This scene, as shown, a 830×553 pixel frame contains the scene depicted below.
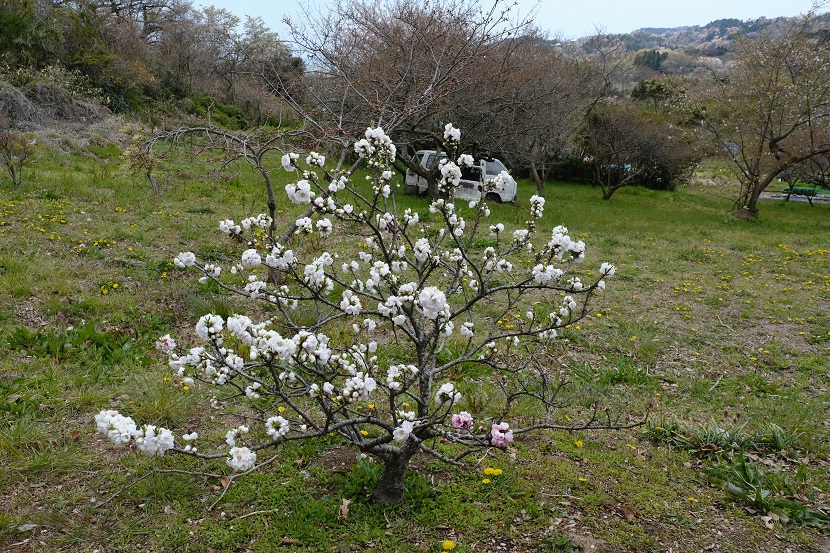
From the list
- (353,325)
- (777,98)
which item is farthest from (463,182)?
(353,325)

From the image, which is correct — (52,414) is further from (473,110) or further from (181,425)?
(473,110)

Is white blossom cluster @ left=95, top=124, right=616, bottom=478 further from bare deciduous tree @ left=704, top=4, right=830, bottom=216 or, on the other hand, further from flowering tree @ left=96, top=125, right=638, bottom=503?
bare deciduous tree @ left=704, top=4, right=830, bottom=216

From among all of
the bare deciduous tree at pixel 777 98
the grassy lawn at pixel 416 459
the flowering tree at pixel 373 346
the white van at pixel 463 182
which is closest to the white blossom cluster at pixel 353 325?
the flowering tree at pixel 373 346

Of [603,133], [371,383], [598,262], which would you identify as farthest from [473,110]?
[371,383]

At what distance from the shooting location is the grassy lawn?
279 cm

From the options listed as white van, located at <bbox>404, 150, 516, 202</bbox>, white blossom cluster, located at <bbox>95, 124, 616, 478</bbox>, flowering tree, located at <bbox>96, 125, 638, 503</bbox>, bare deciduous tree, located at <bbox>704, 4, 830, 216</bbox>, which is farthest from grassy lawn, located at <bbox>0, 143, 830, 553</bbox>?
bare deciduous tree, located at <bbox>704, 4, 830, 216</bbox>

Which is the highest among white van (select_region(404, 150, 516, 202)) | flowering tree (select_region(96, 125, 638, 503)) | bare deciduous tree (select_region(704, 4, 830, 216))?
bare deciduous tree (select_region(704, 4, 830, 216))

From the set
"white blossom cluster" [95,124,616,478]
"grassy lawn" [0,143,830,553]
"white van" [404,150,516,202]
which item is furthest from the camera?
"white van" [404,150,516,202]

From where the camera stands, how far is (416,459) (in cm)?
344

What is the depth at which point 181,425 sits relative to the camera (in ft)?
11.8

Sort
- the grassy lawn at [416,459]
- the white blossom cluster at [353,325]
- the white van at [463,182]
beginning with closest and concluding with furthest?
the white blossom cluster at [353,325] → the grassy lawn at [416,459] → the white van at [463,182]

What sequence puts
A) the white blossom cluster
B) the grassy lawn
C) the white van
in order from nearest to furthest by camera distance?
1. the white blossom cluster
2. the grassy lawn
3. the white van

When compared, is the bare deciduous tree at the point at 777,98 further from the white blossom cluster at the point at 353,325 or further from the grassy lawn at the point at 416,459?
the white blossom cluster at the point at 353,325

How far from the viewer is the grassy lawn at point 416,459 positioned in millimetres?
2793
